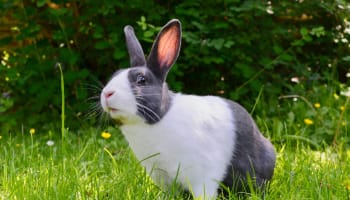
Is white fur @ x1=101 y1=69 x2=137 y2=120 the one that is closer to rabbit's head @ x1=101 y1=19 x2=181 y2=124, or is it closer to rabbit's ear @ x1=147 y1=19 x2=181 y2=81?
rabbit's head @ x1=101 y1=19 x2=181 y2=124

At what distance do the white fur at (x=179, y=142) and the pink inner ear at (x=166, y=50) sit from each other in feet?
0.52

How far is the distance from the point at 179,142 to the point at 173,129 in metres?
0.06

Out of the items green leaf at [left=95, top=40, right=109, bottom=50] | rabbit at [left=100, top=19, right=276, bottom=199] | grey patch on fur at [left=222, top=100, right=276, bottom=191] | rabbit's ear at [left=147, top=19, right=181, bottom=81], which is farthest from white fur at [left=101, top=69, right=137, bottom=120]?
green leaf at [left=95, top=40, right=109, bottom=50]

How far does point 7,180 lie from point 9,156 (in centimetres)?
63

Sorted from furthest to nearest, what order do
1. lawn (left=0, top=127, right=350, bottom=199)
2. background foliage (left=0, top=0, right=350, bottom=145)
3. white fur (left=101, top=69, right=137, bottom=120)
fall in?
background foliage (left=0, top=0, right=350, bottom=145)
lawn (left=0, top=127, right=350, bottom=199)
white fur (left=101, top=69, right=137, bottom=120)

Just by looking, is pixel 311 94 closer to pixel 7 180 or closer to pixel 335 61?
pixel 335 61

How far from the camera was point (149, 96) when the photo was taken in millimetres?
2254

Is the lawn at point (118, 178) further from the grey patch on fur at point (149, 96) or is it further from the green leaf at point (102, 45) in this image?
the green leaf at point (102, 45)

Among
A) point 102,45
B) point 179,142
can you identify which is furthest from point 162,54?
point 102,45

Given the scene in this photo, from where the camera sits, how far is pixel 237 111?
8.29ft

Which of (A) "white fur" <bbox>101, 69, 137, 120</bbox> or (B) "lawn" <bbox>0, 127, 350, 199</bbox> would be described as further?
(B) "lawn" <bbox>0, 127, 350, 199</bbox>

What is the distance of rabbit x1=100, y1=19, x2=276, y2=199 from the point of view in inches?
88.2

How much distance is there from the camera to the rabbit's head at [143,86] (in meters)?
2.20

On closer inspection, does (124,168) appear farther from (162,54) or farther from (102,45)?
(102,45)
